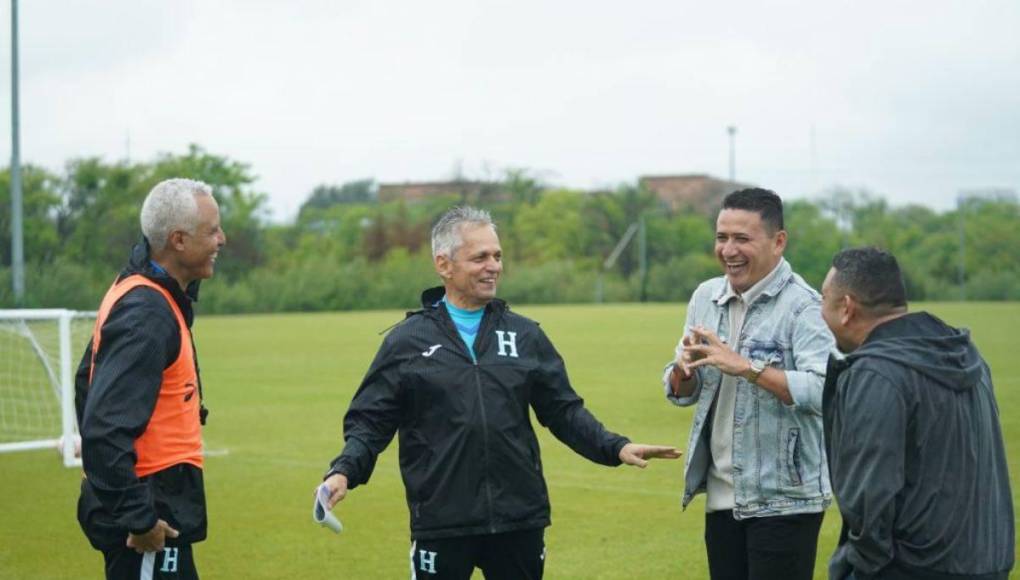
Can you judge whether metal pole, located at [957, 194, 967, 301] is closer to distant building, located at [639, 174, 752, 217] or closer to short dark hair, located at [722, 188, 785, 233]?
distant building, located at [639, 174, 752, 217]

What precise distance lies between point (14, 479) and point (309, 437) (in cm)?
388

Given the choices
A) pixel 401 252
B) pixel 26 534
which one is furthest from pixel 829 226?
pixel 26 534

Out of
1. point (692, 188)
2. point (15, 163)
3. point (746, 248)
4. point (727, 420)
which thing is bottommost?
point (727, 420)

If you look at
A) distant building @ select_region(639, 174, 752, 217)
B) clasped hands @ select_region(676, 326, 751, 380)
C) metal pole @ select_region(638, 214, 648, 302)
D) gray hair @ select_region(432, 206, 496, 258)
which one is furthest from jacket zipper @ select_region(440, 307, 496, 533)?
distant building @ select_region(639, 174, 752, 217)

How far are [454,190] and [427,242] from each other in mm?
19503

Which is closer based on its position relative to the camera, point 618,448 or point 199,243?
point 199,243

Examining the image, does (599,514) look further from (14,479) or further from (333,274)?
(333,274)

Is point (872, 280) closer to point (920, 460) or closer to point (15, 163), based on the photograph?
point (920, 460)

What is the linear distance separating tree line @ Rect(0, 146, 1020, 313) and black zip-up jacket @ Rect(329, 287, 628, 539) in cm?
3899

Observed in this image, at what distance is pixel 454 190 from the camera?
10156 cm

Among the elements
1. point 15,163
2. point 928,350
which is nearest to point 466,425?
point 928,350

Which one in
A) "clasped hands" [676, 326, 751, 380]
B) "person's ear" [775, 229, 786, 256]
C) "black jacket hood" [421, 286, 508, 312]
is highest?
"person's ear" [775, 229, 786, 256]

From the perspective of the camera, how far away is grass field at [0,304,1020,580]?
30.8ft

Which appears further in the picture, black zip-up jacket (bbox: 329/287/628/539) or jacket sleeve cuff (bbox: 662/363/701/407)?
jacket sleeve cuff (bbox: 662/363/701/407)
